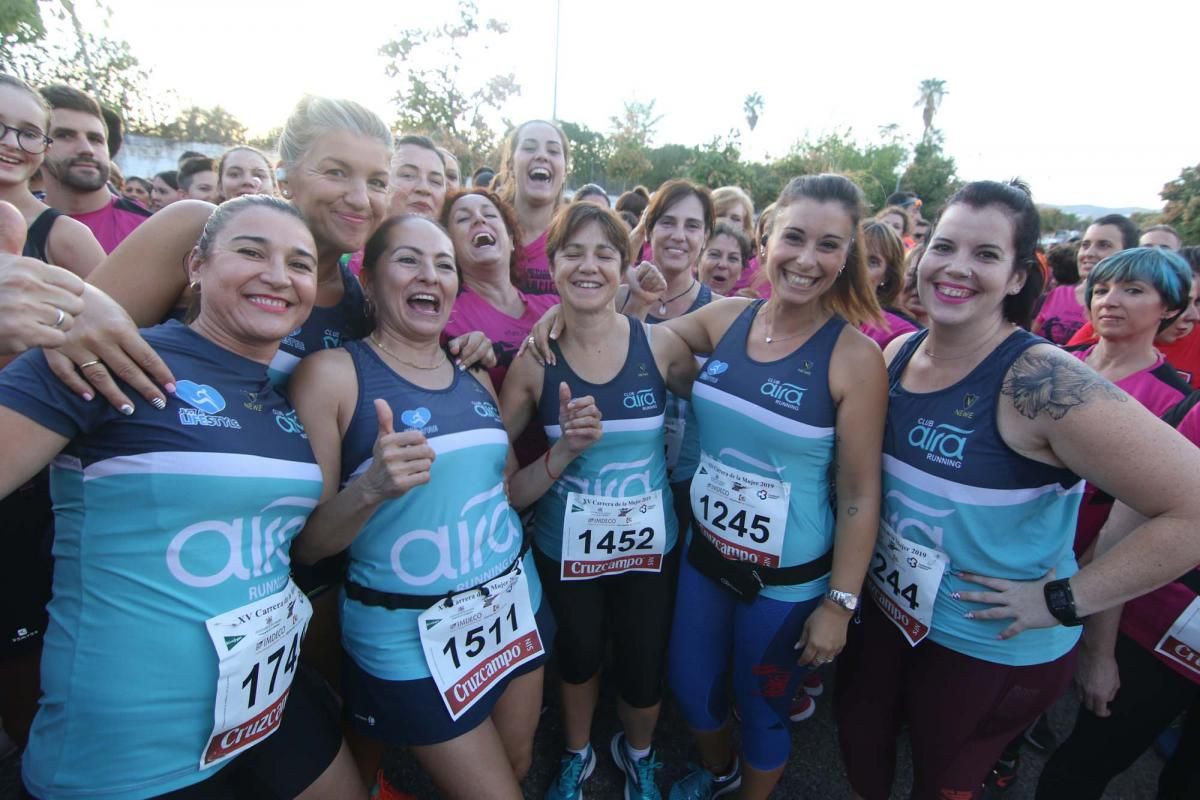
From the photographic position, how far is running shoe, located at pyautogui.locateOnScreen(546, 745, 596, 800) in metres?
2.75

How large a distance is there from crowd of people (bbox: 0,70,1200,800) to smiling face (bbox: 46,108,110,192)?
5.04ft

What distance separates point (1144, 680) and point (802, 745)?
1686mm

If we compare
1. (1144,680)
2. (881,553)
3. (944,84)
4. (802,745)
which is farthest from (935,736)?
(944,84)

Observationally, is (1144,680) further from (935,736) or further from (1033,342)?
(1033,342)

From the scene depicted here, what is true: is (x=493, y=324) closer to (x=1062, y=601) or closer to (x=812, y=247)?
(x=812, y=247)

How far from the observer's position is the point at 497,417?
236cm

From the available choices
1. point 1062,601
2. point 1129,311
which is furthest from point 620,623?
point 1129,311

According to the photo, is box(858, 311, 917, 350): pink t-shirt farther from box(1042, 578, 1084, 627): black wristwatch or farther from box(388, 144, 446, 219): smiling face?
box(388, 144, 446, 219): smiling face

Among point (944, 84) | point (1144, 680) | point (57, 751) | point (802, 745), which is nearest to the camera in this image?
point (57, 751)

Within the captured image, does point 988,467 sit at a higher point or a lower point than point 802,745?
higher

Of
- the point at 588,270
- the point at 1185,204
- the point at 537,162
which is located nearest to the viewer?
the point at 588,270

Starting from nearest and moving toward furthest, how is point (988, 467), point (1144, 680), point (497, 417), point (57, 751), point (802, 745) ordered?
point (57, 751) < point (988, 467) < point (1144, 680) < point (497, 417) < point (802, 745)

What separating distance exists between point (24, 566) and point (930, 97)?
273 ft

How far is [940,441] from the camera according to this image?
1.99 metres
